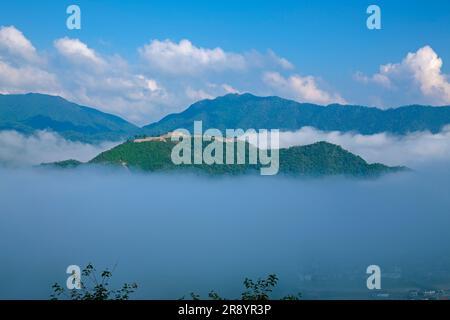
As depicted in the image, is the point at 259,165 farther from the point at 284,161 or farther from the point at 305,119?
the point at 305,119

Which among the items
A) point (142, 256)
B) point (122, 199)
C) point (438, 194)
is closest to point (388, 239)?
point (142, 256)

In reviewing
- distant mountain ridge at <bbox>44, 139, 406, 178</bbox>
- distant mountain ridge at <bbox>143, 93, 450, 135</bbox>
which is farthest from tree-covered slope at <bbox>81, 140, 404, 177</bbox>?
distant mountain ridge at <bbox>143, 93, 450, 135</bbox>

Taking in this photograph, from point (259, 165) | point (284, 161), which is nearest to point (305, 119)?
point (259, 165)

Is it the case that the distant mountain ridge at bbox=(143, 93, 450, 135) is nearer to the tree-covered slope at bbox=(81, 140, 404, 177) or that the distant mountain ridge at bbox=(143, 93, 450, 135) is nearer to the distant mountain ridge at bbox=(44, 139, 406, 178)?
the distant mountain ridge at bbox=(44, 139, 406, 178)

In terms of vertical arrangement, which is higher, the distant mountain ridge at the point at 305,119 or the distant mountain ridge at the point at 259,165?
the distant mountain ridge at the point at 305,119

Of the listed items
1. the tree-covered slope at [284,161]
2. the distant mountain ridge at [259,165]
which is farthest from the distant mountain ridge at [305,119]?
the tree-covered slope at [284,161]

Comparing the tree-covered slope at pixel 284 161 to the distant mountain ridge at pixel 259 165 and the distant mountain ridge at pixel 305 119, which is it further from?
the distant mountain ridge at pixel 305 119

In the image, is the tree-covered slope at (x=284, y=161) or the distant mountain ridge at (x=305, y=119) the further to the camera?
the distant mountain ridge at (x=305, y=119)

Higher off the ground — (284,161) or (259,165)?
(284,161)

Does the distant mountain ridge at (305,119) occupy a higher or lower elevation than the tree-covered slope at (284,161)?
higher

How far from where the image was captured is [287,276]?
93812 mm

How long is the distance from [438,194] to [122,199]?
346 feet

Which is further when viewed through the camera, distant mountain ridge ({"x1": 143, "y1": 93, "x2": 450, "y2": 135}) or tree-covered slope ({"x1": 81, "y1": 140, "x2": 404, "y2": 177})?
distant mountain ridge ({"x1": 143, "y1": 93, "x2": 450, "y2": 135})
